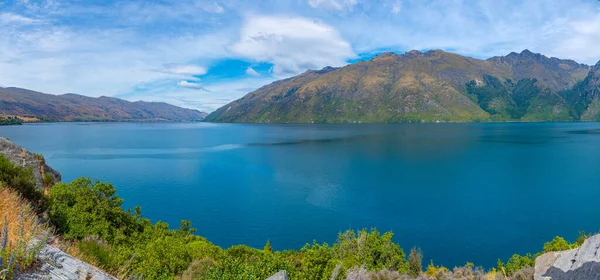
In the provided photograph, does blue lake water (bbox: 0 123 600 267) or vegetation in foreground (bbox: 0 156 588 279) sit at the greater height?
vegetation in foreground (bbox: 0 156 588 279)

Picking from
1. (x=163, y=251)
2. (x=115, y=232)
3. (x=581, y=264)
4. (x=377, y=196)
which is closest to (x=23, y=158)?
(x=115, y=232)

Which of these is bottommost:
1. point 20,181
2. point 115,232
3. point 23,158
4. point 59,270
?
point 115,232

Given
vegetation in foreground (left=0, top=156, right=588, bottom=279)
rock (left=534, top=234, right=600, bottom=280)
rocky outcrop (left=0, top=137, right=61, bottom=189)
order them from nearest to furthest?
rock (left=534, top=234, right=600, bottom=280)
vegetation in foreground (left=0, top=156, right=588, bottom=279)
rocky outcrop (left=0, top=137, right=61, bottom=189)

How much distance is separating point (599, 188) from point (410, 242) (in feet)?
220

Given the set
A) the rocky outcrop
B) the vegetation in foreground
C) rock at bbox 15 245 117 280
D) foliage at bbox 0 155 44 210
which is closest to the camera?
rock at bbox 15 245 117 280

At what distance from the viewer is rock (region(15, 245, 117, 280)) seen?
22.1 ft

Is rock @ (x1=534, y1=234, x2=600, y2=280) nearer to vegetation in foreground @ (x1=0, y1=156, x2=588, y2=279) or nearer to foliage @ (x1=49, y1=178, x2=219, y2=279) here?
vegetation in foreground @ (x1=0, y1=156, x2=588, y2=279)

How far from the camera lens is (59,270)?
7.17 metres

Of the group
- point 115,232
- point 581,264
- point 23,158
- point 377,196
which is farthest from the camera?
point 377,196

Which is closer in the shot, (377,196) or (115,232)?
(115,232)

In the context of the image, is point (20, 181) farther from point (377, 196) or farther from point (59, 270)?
point (377, 196)

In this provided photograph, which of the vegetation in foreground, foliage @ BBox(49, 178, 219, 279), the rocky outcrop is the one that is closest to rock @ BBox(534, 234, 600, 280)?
the vegetation in foreground

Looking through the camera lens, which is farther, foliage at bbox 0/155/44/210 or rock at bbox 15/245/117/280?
foliage at bbox 0/155/44/210

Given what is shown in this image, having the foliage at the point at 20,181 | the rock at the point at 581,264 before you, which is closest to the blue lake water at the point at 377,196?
the rock at the point at 581,264
